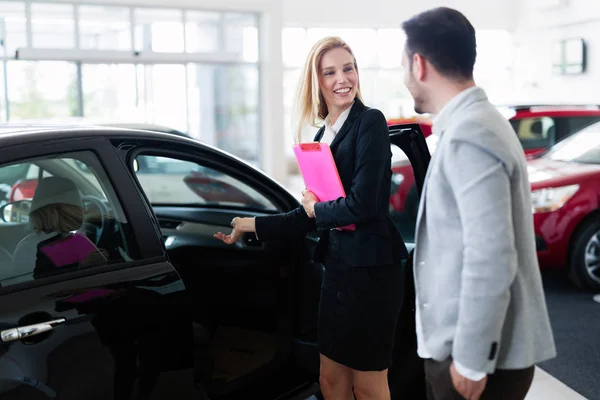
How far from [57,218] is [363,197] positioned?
954mm

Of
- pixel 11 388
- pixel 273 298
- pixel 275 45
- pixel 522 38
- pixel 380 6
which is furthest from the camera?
pixel 522 38

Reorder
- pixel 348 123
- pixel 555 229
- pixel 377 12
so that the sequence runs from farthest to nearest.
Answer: pixel 377 12 < pixel 555 229 < pixel 348 123

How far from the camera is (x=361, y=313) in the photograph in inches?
93.2

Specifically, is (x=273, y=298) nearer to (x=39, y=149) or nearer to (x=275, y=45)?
(x=39, y=149)

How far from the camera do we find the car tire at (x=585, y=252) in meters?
5.67

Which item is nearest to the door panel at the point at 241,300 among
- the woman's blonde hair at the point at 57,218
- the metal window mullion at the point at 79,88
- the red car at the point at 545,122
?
the woman's blonde hair at the point at 57,218

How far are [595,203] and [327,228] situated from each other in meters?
3.99

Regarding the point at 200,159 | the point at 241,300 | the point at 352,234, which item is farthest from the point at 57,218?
the point at 241,300

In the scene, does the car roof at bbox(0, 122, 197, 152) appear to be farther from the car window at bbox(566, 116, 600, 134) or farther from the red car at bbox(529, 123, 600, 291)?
the car window at bbox(566, 116, 600, 134)

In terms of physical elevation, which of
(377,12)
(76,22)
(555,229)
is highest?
(377,12)

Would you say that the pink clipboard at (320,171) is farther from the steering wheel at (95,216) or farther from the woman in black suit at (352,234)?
the steering wheel at (95,216)

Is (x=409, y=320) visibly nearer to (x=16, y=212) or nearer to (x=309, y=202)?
(x=309, y=202)

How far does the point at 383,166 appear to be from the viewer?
2.30 metres

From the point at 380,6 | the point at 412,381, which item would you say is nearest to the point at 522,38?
the point at 380,6
